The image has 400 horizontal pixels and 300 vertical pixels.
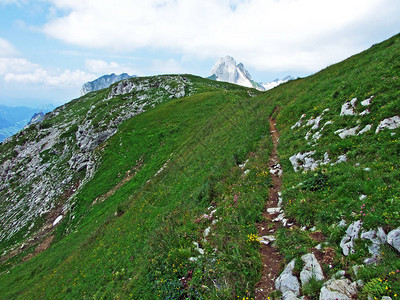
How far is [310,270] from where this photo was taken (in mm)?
6984

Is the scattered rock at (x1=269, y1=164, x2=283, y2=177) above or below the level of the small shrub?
above

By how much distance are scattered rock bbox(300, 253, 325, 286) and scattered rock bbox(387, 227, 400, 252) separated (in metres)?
2.24

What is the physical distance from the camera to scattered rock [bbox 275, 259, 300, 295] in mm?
6828

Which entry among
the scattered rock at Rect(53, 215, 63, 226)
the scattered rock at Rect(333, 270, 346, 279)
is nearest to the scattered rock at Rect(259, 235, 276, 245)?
the scattered rock at Rect(333, 270, 346, 279)

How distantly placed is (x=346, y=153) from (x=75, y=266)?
88.2ft

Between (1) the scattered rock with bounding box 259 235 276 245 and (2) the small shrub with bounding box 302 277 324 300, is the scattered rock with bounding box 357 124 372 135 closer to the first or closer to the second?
(1) the scattered rock with bounding box 259 235 276 245

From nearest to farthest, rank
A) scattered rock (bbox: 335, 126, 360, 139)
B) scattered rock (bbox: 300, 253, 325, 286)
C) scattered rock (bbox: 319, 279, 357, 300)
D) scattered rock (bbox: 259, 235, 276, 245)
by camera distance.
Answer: scattered rock (bbox: 319, 279, 357, 300) < scattered rock (bbox: 300, 253, 325, 286) < scattered rock (bbox: 259, 235, 276, 245) < scattered rock (bbox: 335, 126, 360, 139)

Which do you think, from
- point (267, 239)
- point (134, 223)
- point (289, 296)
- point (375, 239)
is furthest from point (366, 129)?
point (134, 223)

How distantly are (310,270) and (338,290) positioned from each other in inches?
42.4

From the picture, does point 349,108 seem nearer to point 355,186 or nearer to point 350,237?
point 355,186

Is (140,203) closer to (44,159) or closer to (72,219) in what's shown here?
(72,219)

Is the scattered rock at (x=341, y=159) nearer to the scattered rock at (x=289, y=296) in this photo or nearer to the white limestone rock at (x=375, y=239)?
the white limestone rock at (x=375, y=239)

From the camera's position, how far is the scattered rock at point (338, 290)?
5.74m

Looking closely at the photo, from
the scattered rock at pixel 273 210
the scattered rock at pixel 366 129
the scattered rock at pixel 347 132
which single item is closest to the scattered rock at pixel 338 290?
the scattered rock at pixel 273 210
